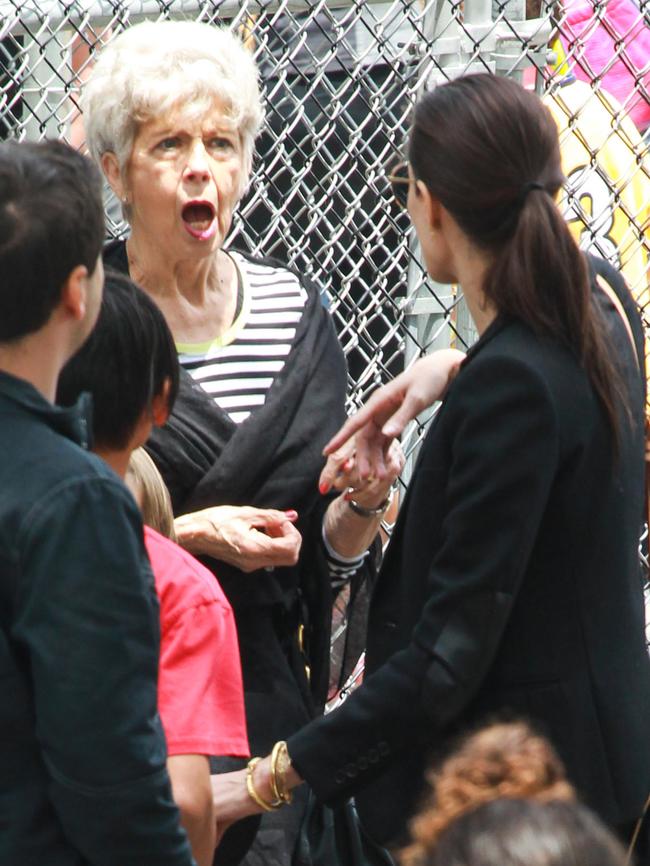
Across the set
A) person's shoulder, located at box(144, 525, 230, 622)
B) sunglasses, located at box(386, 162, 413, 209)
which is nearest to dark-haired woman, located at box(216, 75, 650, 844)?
sunglasses, located at box(386, 162, 413, 209)

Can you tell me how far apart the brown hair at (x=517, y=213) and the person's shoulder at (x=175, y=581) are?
563mm

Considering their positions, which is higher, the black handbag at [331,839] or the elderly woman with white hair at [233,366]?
the elderly woman with white hair at [233,366]

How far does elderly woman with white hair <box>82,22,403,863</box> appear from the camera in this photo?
258cm

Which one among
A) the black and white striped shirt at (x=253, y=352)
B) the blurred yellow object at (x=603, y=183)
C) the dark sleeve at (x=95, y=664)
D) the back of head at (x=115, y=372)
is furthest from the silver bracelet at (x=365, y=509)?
the blurred yellow object at (x=603, y=183)

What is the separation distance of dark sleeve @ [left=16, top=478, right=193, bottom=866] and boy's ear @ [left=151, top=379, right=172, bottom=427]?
0.43 meters

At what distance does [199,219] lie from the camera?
268 centimetres

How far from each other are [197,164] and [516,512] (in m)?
0.99

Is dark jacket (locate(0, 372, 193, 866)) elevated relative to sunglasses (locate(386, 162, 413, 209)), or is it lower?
lower

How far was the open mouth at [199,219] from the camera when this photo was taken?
2.67 m

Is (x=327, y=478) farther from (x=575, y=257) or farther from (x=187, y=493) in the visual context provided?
(x=575, y=257)

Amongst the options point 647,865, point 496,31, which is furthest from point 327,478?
point 496,31

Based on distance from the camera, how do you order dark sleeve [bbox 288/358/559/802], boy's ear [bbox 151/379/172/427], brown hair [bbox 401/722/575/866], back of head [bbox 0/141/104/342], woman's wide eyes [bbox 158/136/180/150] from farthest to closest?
woman's wide eyes [bbox 158/136/180/150] → boy's ear [bbox 151/379/172/427] → dark sleeve [bbox 288/358/559/802] → back of head [bbox 0/141/104/342] → brown hair [bbox 401/722/575/866]

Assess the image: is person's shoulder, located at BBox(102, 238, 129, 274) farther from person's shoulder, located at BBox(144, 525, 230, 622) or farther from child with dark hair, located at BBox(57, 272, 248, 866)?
person's shoulder, located at BBox(144, 525, 230, 622)

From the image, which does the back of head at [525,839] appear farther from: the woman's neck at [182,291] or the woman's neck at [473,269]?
the woman's neck at [182,291]
